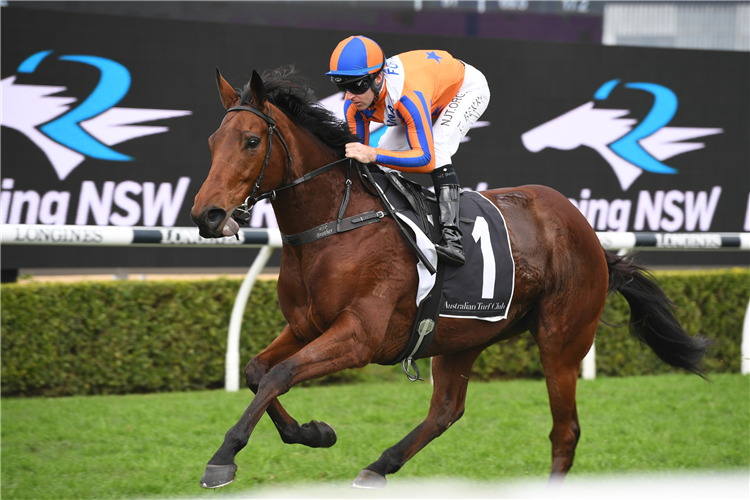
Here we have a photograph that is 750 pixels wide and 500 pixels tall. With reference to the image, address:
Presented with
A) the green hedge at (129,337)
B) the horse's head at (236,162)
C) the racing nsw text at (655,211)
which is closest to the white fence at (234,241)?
the green hedge at (129,337)

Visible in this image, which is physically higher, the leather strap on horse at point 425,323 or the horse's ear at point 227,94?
the horse's ear at point 227,94

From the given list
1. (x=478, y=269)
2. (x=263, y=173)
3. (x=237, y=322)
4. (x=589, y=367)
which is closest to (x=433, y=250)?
(x=478, y=269)

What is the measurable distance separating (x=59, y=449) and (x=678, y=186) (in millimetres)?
5705

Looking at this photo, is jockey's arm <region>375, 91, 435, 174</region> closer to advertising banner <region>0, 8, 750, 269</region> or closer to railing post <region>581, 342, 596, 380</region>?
advertising banner <region>0, 8, 750, 269</region>

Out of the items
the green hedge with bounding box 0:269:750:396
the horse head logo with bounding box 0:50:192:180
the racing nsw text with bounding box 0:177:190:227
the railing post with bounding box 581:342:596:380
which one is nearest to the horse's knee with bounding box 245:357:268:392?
the green hedge with bounding box 0:269:750:396

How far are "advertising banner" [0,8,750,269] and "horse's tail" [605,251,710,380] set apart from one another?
8.31ft

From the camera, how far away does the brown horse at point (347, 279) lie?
2777mm

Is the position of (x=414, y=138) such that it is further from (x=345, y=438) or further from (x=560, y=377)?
(x=345, y=438)

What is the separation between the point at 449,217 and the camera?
130 inches

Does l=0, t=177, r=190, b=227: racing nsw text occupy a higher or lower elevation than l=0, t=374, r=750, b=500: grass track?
higher

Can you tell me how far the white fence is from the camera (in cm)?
441

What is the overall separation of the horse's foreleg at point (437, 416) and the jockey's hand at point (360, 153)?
122 cm

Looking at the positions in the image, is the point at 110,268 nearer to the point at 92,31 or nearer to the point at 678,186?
the point at 92,31

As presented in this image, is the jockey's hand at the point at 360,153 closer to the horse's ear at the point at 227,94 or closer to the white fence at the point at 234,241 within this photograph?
the horse's ear at the point at 227,94
